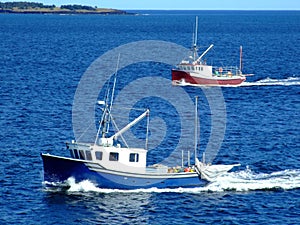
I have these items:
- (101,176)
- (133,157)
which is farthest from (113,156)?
(101,176)

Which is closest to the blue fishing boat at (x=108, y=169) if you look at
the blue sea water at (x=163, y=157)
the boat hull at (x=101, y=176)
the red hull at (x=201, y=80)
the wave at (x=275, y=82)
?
the boat hull at (x=101, y=176)

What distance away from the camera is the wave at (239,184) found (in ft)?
213

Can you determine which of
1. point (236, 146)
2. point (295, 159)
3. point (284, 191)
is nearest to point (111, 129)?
point (236, 146)

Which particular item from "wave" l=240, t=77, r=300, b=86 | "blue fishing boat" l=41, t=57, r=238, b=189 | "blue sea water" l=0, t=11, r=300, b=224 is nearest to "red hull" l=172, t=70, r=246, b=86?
"blue sea water" l=0, t=11, r=300, b=224

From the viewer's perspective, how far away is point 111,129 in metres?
92.2

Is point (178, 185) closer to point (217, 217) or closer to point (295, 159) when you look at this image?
point (217, 217)

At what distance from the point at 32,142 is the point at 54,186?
18874 mm

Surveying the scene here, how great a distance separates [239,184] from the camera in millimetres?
68125

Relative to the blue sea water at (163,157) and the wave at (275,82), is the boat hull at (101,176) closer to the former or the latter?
the blue sea water at (163,157)

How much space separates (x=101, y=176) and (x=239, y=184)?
13.3 m

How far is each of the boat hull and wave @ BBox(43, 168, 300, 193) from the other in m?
0.45

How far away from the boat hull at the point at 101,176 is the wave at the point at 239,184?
1.47 feet

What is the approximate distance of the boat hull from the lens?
2530 inches

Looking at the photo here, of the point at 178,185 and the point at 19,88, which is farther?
the point at 19,88
